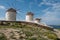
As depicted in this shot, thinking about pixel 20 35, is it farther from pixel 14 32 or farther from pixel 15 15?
pixel 15 15

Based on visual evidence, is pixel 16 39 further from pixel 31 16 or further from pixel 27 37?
pixel 31 16

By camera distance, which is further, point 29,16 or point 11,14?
point 29,16

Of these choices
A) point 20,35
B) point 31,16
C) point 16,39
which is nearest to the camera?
point 16,39

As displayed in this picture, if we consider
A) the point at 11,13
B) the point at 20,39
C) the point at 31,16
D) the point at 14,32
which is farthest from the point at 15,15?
the point at 20,39

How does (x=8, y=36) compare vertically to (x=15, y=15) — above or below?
below

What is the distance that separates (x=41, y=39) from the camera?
16094 millimetres

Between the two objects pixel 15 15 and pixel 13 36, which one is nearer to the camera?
pixel 13 36

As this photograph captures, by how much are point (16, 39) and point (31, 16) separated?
67.1 ft

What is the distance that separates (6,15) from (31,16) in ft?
28.7

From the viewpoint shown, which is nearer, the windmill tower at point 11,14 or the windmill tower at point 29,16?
the windmill tower at point 11,14

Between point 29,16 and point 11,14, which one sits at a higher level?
point 11,14

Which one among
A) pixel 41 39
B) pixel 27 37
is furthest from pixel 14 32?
pixel 41 39

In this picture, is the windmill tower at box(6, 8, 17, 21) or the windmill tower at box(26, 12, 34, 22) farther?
the windmill tower at box(26, 12, 34, 22)

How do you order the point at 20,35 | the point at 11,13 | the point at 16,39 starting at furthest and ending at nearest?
the point at 11,13, the point at 20,35, the point at 16,39
